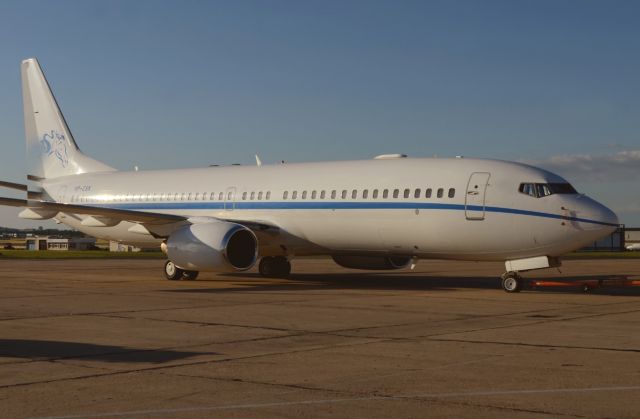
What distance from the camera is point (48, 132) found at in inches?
1427

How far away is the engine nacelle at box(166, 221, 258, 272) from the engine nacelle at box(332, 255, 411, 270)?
372 centimetres

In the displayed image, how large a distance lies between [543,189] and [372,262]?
781 centimetres

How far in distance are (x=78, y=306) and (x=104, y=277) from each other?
40.6 feet

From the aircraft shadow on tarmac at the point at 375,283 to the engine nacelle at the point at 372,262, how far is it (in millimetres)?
527

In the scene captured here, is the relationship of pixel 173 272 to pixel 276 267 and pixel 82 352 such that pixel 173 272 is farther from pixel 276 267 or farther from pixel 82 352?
pixel 82 352

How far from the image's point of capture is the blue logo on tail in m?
35.9

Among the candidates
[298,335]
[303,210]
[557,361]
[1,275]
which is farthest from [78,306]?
[1,275]

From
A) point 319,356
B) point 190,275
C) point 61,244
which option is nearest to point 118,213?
point 190,275

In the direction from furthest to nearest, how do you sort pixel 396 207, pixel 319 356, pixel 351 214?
pixel 351 214 < pixel 396 207 < pixel 319 356

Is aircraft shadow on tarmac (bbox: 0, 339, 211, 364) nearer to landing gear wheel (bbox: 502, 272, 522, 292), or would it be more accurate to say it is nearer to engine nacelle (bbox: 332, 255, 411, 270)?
landing gear wheel (bbox: 502, 272, 522, 292)

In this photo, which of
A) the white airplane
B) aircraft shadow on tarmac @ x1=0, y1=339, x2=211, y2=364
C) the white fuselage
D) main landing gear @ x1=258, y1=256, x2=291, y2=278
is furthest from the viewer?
main landing gear @ x1=258, y1=256, x2=291, y2=278

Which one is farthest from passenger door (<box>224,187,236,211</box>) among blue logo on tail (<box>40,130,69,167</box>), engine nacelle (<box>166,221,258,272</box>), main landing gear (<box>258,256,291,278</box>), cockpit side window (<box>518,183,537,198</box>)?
blue logo on tail (<box>40,130,69,167</box>)

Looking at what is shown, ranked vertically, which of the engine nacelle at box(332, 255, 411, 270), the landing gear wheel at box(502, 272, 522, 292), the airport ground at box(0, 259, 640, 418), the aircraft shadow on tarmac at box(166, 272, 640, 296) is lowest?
the airport ground at box(0, 259, 640, 418)

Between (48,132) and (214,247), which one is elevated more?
(48,132)
